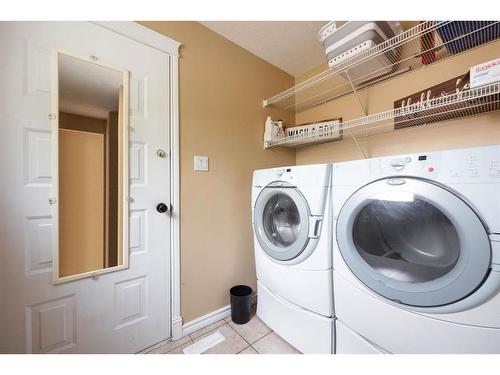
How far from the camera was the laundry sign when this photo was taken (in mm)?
1022

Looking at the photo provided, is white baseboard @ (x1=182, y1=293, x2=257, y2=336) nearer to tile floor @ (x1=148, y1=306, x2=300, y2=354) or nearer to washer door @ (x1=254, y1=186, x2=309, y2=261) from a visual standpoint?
tile floor @ (x1=148, y1=306, x2=300, y2=354)

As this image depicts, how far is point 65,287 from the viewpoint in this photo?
99 cm

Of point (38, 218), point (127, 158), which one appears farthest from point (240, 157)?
point (38, 218)

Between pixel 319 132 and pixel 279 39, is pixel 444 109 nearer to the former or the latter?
pixel 319 132

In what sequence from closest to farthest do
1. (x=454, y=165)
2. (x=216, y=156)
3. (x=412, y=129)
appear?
(x=454, y=165) → (x=412, y=129) → (x=216, y=156)

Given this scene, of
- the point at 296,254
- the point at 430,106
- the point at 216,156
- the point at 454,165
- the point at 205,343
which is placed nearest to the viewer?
the point at 454,165

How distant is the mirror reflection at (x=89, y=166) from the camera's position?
100 centimetres

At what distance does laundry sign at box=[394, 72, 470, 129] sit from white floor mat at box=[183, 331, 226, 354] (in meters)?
1.71

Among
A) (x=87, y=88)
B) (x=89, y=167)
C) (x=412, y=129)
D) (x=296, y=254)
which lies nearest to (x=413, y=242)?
(x=296, y=254)

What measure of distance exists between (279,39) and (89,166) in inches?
61.7

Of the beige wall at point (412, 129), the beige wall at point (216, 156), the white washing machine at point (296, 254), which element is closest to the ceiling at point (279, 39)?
the beige wall at point (216, 156)

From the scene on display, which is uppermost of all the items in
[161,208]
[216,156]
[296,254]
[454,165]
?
[216,156]

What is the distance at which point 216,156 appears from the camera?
4.94 feet
